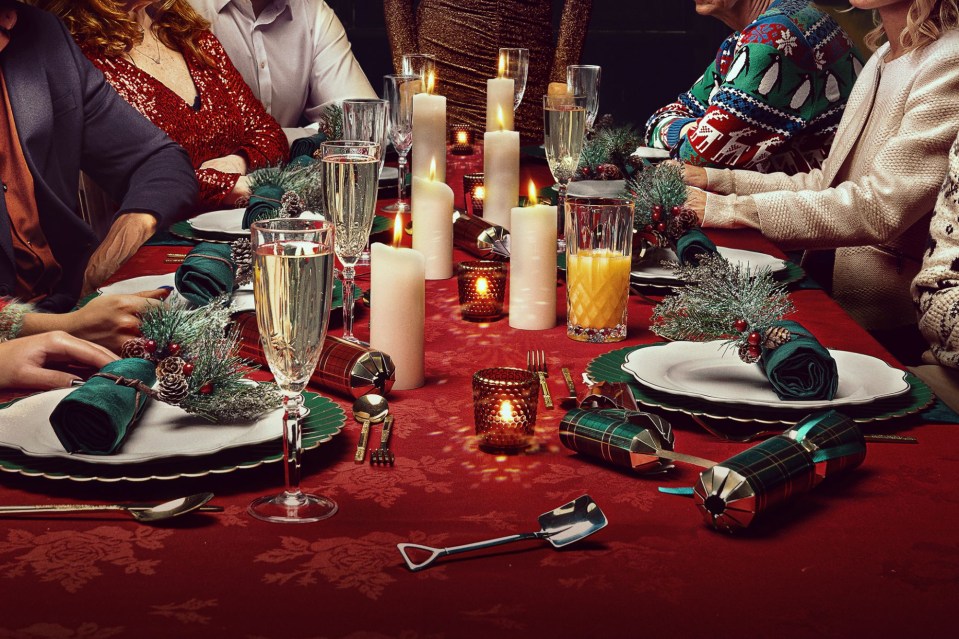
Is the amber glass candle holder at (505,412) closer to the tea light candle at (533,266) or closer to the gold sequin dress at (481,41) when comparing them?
the tea light candle at (533,266)

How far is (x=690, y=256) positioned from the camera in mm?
1614

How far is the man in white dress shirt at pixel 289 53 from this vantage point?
3.84m

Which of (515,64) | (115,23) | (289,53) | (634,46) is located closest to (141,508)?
(515,64)

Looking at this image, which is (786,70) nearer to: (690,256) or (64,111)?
(690,256)

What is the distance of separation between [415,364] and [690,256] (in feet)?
2.02

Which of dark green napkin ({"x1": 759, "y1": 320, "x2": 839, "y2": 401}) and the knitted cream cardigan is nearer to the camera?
dark green napkin ({"x1": 759, "y1": 320, "x2": 839, "y2": 401})

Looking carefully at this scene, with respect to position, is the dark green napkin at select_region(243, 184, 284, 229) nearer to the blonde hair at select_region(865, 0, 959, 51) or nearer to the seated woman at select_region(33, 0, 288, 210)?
the seated woman at select_region(33, 0, 288, 210)

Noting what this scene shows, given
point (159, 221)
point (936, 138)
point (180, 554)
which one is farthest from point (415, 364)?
point (159, 221)

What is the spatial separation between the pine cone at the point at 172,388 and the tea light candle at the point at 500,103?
1.45m

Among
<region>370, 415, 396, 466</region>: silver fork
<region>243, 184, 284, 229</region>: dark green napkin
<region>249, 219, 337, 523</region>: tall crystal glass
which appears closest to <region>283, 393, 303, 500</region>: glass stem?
<region>249, 219, 337, 523</region>: tall crystal glass

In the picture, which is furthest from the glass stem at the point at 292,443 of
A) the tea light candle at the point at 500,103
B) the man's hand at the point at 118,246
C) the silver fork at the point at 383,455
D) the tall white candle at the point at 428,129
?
the man's hand at the point at 118,246

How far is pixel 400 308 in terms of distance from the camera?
1163 mm

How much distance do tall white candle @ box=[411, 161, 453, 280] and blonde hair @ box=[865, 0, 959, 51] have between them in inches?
44.9

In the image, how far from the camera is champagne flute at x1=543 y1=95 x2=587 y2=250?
1.80m
